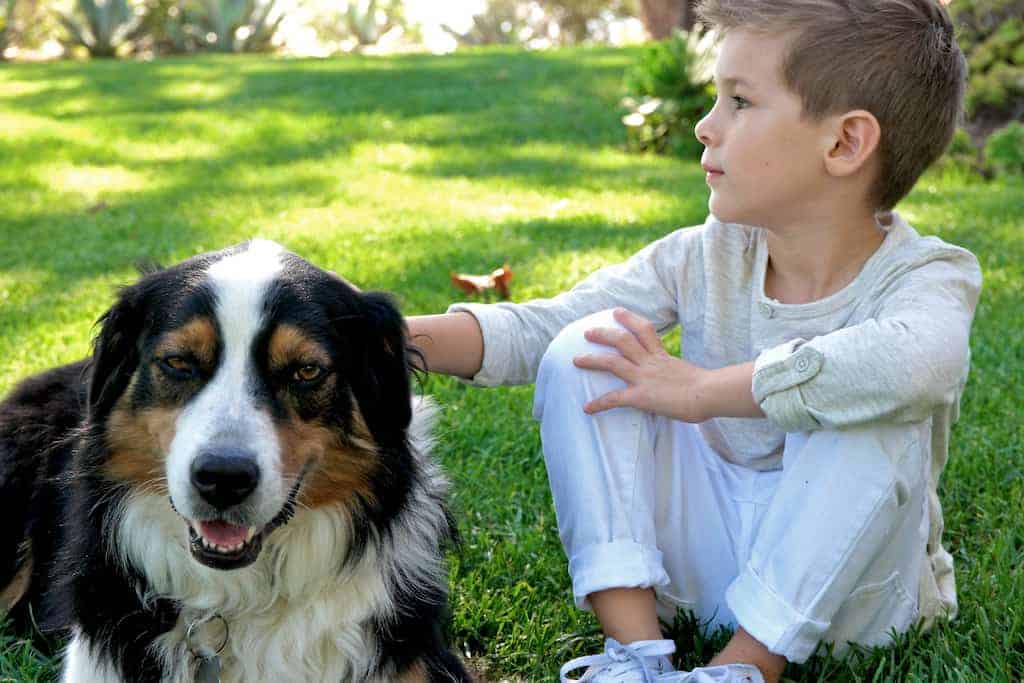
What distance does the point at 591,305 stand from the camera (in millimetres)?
3107

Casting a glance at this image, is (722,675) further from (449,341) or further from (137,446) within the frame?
(137,446)

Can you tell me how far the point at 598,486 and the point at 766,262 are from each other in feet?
2.41

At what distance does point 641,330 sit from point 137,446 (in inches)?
46.7

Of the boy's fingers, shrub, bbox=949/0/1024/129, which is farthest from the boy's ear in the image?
shrub, bbox=949/0/1024/129

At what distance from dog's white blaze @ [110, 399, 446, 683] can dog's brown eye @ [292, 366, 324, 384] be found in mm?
295

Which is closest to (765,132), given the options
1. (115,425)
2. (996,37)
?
(115,425)

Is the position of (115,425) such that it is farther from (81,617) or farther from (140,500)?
(81,617)

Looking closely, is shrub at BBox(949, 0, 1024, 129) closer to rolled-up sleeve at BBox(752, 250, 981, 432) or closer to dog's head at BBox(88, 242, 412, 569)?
rolled-up sleeve at BBox(752, 250, 981, 432)

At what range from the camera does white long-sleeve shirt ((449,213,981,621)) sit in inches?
96.6

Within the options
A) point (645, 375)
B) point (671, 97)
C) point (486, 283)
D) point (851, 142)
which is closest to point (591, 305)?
point (645, 375)

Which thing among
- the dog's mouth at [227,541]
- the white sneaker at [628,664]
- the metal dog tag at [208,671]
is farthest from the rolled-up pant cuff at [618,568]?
the metal dog tag at [208,671]

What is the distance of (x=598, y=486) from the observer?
273 centimetres

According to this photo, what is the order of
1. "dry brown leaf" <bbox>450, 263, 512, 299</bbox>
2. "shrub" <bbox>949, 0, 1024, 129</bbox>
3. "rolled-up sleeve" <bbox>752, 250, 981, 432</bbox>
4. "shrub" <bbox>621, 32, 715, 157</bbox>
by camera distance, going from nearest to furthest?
"rolled-up sleeve" <bbox>752, 250, 981, 432</bbox>
"dry brown leaf" <bbox>450, 263, 512, 299</bbox>
"shrub" <bbox>949, 0, 1024, 129</bbox>
"shrub" <bbox>621, 32, 715, 157</bbox>

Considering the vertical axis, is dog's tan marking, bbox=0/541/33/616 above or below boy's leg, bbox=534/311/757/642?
below
